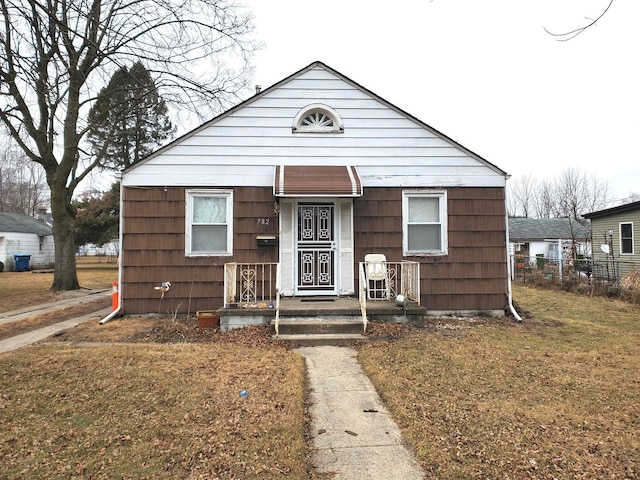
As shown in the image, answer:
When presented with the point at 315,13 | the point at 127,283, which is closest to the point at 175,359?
the point at 127,283

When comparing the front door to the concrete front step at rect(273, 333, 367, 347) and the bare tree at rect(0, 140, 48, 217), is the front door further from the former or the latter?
the bare tree at rect(0, 140, 48, 217)

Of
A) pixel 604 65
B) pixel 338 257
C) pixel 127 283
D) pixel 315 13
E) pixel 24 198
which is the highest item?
pixel 24 198

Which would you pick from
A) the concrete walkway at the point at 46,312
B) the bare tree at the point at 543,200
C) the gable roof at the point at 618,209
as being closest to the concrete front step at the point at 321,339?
the concrete walkway at the point at 46,312

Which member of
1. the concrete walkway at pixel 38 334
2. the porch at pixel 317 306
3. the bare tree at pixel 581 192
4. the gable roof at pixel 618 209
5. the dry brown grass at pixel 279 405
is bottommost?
the dry brown grass at pixel 279 405

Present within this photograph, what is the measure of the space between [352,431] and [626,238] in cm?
1902

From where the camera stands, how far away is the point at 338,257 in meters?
7.91

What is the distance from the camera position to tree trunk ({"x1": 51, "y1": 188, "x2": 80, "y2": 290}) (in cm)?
1344

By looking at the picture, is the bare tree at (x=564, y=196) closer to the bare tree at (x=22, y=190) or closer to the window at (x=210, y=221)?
the window at (x=210, y=221)

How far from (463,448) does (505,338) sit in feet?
13.2

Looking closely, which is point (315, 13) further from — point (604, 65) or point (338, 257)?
point (338, 257)

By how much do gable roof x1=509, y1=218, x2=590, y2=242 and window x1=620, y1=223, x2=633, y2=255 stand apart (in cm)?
1819

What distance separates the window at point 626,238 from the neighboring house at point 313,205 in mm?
12543

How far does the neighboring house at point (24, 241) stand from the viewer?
933 inches

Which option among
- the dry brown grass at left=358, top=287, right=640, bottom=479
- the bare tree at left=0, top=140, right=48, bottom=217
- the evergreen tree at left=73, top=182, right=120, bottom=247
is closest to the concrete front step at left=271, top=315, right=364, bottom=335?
the dry brown grass at left=358, top=287, right=640, bottom=479
